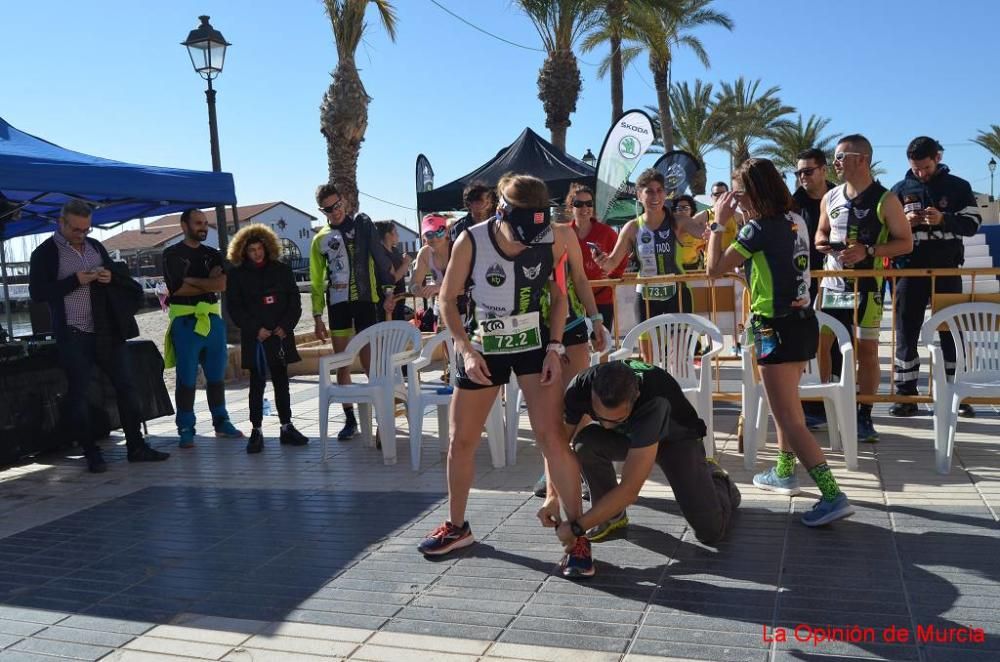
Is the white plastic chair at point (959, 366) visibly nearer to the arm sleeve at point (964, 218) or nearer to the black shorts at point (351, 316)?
the arm sleeve at point (964, 218)

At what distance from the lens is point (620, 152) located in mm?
11688

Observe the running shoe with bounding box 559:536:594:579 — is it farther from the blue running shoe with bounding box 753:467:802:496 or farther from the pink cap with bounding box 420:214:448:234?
the pink cap with bounding box 420:214:448:234

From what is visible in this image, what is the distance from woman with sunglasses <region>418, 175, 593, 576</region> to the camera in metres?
3.88

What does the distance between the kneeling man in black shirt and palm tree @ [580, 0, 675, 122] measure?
1750 cm

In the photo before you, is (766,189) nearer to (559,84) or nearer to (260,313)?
(260,313)

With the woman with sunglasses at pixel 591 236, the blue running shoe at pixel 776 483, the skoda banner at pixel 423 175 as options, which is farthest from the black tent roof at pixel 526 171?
the blue running shoe at pixel 776 483

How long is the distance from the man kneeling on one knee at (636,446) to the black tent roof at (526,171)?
29.9ft

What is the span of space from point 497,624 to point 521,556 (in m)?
0.78

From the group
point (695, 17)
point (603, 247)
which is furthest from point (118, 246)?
point (603, 247)

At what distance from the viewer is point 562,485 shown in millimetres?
3885

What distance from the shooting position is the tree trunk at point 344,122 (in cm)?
1980

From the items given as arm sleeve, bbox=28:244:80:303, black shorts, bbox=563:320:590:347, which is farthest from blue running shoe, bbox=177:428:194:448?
black shorts, bbox=563:320:590:347

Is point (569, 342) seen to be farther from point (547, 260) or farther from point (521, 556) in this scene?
point (521, 556)

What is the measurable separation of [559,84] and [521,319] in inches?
831
